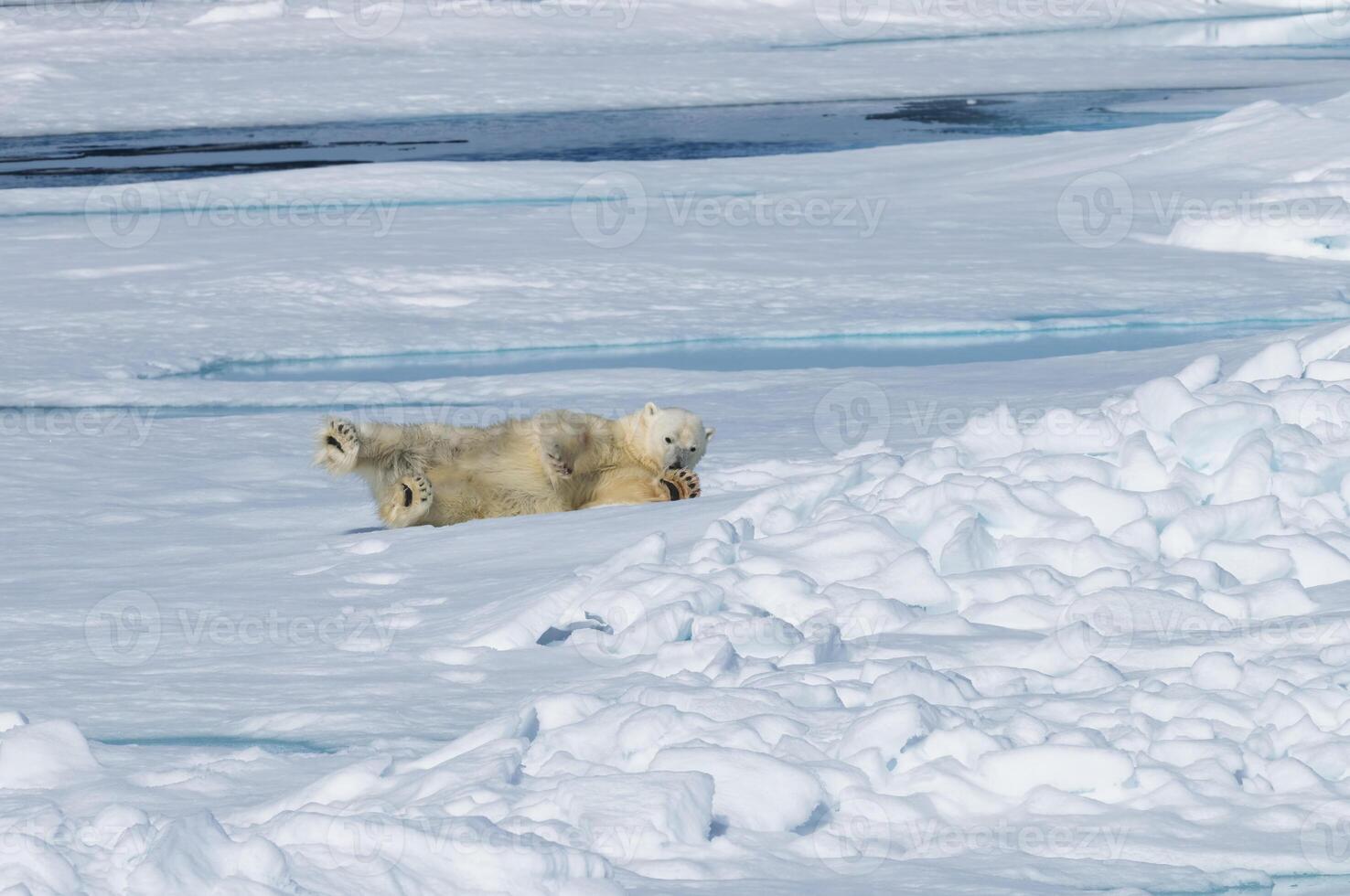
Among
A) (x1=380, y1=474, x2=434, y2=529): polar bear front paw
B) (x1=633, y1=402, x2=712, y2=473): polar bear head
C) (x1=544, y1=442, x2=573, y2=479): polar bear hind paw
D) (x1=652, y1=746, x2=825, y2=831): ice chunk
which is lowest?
(x1=652, y1=746, x2=825, y2=831): ice chunk

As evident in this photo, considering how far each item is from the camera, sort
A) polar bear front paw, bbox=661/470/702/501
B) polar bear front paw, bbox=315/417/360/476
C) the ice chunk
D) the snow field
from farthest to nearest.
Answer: polar bear front paw, bbox=661/470/702/501
polar bear front paw, bbox=315/417/360/476
the ice chunk
the snow field

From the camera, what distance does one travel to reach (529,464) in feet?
15.6

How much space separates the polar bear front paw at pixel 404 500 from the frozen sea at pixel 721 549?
3.9 inches

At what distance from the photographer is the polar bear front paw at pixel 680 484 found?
4.59 meters

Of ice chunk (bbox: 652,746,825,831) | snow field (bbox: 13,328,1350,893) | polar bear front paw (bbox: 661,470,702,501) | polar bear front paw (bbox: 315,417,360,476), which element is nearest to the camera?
snow field (bbox: 13,328,1350,893)

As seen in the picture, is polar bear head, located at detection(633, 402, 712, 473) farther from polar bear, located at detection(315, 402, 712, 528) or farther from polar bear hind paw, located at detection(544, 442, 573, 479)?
polar bear hind paw, located at detection(544, 442, 573, 479)

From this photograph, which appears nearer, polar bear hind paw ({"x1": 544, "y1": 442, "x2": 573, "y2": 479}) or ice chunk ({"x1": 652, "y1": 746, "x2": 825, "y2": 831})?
ice chunk ({"x1": 652, "y1": 746, "x2": 825, "y2": 831})

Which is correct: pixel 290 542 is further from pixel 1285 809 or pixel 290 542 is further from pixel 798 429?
pixel 1285 809

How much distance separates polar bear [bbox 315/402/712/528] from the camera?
4.60 m

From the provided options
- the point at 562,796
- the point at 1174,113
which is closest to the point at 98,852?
the point at 562,796

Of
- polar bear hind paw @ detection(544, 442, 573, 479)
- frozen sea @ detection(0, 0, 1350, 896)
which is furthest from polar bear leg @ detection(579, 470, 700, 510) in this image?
frozen sea @ detection(0, 0, 1350, 896)

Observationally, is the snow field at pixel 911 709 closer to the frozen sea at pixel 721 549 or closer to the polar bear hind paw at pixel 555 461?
the frozen sea at pixel 721 549

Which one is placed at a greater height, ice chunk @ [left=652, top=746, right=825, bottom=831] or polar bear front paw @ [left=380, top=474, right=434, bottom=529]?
polar bear front paw @ [left=380, top=474, right=434, bottom=529]

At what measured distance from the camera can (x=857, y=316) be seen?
7.88 metres
